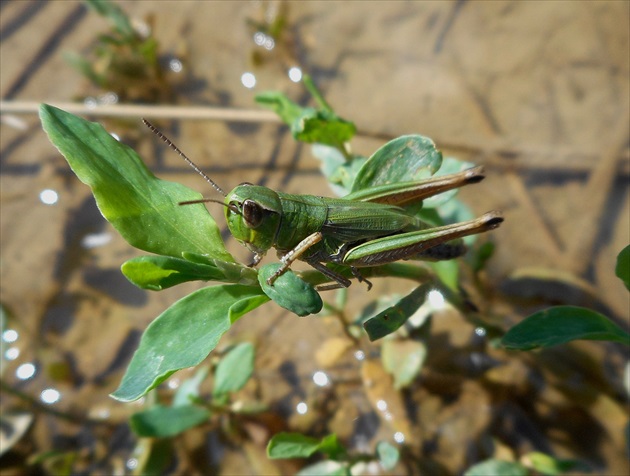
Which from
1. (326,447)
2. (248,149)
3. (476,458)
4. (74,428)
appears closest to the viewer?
(326,447)

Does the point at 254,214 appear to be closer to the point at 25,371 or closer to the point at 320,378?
the point at 320,378

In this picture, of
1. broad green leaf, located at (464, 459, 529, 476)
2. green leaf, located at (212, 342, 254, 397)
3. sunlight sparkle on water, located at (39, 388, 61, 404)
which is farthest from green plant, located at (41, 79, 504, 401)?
sunlight sparkle on water, located at (39, 388, 61, 404)

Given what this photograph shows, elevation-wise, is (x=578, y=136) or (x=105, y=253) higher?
(x=105, y=253)

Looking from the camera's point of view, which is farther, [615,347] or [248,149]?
[248,149]

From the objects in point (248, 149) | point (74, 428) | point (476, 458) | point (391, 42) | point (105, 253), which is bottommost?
point (476, 458)

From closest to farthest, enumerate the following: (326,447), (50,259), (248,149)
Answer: (326,447) < (50,259) < (248,149)

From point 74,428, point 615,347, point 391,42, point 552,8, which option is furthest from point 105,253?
point 552,8

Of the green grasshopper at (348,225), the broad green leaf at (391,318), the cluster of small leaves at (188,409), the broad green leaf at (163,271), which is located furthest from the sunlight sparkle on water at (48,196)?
the broad green leaf at (391,318)

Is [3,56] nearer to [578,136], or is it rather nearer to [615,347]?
[578,136]

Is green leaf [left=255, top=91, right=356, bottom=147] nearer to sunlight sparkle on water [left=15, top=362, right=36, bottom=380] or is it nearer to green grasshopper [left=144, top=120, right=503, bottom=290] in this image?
green grasshopper [left=144, top=120, right=503, bottom=290]
